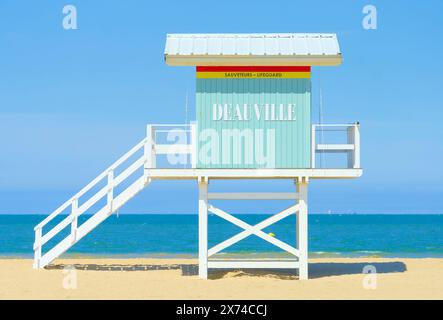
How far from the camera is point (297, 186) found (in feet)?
76.7

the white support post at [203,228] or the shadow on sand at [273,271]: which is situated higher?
the white support post at [203,228]

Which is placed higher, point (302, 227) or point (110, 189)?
point (110, 189)

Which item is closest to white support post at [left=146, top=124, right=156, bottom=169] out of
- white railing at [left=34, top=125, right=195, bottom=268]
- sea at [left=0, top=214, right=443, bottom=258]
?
white railing at [left=34, top=125, right=195, bottom=268]

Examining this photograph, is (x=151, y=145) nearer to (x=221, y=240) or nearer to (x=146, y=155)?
(x=146, y=155)

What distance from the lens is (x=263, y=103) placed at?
22.2m

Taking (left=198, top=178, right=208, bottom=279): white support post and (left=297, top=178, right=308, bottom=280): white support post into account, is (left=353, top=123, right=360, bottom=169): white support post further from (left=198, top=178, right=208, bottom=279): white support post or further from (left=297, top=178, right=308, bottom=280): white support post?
(left=198, top=178, right=208, bottom=279): white support post

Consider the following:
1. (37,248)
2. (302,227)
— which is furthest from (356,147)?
(37,248)

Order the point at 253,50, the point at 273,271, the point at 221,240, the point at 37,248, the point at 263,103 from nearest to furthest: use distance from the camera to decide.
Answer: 1. the point at 253,50
2. the point at 263,103
3. the point at 37,248
4. the point at 273,271
5. the point at 221,240

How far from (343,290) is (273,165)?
3968 mm

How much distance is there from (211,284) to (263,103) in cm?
518

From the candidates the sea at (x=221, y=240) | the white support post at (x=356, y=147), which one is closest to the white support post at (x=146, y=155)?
the white support post at (x=356, y=147)

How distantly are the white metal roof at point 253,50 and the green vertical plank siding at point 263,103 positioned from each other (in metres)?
0.59

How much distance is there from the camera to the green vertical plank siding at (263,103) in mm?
22047

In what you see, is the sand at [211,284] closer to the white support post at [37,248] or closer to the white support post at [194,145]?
the white support post at [37,248]
